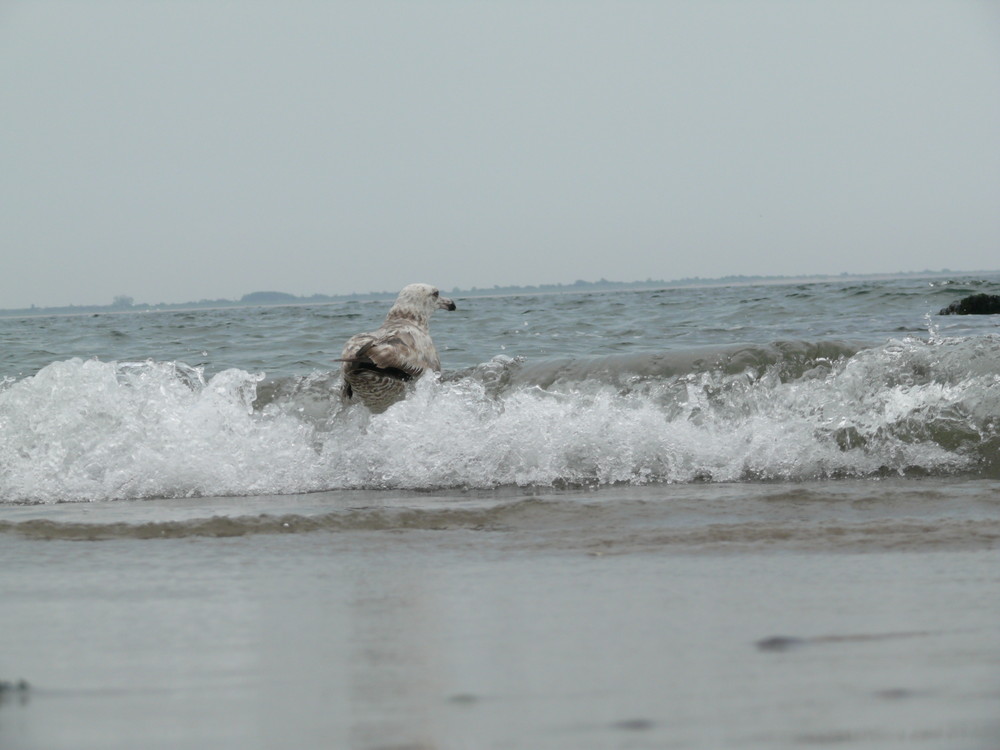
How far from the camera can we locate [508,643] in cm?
298

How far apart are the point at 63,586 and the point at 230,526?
1222mm

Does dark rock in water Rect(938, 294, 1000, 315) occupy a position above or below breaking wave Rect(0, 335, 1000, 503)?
above

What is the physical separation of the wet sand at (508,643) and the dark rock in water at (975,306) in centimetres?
1228

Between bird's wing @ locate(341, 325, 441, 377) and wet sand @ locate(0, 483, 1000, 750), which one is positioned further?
bird's wing @ locate(341, 325, 441, 377)

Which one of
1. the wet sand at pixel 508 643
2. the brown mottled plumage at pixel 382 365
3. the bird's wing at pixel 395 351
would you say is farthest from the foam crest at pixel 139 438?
the wet sand at pixel 508 643

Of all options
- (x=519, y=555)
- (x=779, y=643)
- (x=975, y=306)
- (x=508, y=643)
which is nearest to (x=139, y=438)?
(x=519, y=555)

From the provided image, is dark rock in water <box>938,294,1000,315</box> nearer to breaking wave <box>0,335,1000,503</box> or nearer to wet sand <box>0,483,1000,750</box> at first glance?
breaking wave <box>0,335,1000,503</box>

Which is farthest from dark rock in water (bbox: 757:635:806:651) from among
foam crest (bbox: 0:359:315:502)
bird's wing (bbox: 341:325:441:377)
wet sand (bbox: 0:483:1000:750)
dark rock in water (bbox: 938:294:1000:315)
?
dark rock in water (bbox: 938:294:1000:315)

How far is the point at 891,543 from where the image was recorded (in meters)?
4.21

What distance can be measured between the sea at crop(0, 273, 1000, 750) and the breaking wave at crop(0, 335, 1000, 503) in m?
0.02

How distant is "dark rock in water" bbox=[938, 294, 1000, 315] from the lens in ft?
52.0

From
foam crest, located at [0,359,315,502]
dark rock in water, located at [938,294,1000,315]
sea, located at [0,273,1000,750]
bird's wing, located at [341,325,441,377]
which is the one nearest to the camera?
sea, located at [0,273,1000,750]

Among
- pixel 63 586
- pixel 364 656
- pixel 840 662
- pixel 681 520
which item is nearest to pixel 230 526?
pixel 63 586

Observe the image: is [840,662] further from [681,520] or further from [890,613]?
[681,520]
